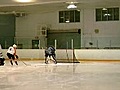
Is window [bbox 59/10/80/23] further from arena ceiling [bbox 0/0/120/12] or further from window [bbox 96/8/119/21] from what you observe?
arena ceiling [bbox 0/0/120/12]

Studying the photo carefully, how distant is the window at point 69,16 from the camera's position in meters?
25.4

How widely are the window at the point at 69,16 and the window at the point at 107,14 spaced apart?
75.0 inches

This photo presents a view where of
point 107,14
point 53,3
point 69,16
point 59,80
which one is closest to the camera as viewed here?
point 59,80

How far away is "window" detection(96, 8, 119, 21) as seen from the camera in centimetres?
2420

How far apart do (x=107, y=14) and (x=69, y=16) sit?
3.50 meters

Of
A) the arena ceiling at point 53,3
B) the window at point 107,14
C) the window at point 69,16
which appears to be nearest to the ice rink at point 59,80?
the arena ceiling at point 53,3

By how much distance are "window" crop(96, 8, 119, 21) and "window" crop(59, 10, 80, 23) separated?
6.25 feet

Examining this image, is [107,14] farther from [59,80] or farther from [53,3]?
[59,80]

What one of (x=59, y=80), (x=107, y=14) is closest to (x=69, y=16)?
(x=107, y=14)

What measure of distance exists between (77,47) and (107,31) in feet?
10.6

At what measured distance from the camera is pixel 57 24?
84.0 feet

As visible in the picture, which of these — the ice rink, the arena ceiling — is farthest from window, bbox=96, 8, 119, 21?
the ice rink

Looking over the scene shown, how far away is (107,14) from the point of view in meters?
24.7

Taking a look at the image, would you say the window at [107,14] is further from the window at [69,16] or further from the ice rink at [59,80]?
the ice rink at [59,80]
